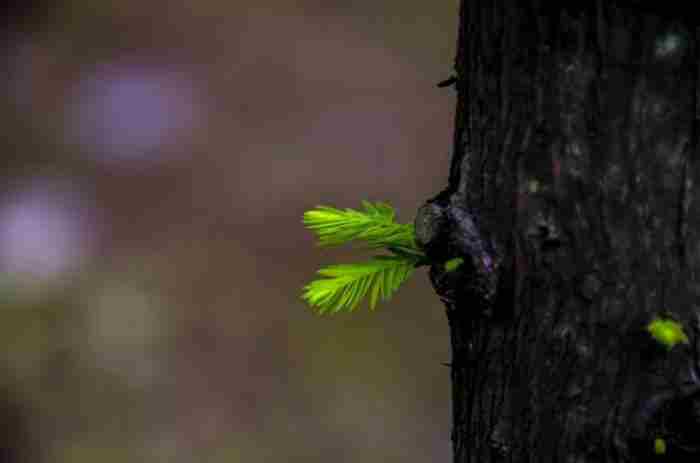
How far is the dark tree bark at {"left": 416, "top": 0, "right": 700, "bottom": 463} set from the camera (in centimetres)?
47

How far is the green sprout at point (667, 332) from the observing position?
46 centimetres

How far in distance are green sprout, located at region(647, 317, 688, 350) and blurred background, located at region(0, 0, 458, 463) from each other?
137 cm

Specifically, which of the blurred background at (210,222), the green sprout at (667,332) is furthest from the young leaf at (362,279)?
the blurred background at (210,222)

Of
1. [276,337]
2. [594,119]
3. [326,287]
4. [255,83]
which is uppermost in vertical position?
[255,83]

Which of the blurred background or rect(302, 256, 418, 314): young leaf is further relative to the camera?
the blurred background

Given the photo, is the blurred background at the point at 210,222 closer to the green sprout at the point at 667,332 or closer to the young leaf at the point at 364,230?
the young leaf at the point at 364,230

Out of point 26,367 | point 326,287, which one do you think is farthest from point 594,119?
point 26,367

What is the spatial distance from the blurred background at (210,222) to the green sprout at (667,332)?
1374 mm


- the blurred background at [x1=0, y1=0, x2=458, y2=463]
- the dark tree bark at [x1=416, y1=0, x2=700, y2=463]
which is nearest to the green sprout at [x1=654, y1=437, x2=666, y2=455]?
the dark tree bark at [x1=416, y1=0, x2=700, y2=463]

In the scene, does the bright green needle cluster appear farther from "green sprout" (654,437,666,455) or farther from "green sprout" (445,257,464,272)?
"green sprout" (654,437,666,455)

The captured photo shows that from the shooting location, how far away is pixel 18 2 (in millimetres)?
1893

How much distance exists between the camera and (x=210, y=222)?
6.16ft

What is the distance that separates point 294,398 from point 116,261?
0.51 m

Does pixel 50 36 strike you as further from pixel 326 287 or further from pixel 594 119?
pixel 594 119
